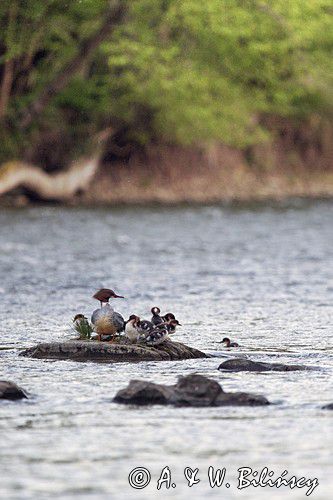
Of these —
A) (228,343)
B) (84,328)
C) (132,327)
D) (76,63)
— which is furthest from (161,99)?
(132,327)

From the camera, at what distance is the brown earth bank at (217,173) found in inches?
2586

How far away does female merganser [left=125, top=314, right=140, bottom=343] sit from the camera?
19484mm

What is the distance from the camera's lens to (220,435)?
581 inches

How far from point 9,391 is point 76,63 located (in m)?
38.0

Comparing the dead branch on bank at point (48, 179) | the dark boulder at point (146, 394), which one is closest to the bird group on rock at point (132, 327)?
the dark boulder at point (146, 394)

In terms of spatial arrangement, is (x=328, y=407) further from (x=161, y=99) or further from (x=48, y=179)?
(x=161, y=99)

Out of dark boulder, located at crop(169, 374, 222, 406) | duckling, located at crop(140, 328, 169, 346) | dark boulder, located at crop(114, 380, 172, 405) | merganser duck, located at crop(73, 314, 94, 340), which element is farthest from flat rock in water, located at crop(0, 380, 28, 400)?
merganser duck, located at crop(73, 314, 94, 340)

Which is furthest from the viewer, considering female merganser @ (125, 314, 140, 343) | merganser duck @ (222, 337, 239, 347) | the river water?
merganser duck @ (222, 337, 239, 347)

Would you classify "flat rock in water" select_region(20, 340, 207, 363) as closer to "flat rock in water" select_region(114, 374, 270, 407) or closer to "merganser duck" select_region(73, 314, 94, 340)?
"merganser duck" select_region(73, 314, 94, 340)

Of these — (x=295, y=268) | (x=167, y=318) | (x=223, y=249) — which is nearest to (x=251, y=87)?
(x=223, y=249)

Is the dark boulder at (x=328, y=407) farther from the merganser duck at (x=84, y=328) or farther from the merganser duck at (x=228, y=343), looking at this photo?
the merganser duck at (x=228, y=343)

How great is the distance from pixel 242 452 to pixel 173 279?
19.5 m

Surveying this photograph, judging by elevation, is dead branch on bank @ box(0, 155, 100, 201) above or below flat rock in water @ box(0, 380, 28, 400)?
above

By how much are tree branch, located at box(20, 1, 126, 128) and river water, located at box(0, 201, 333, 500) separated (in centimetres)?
793
